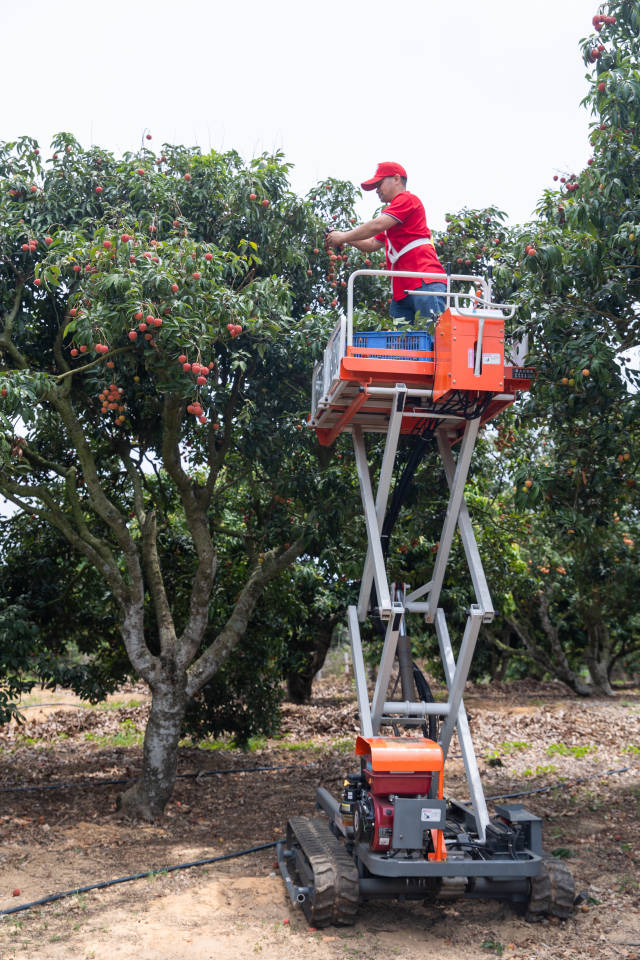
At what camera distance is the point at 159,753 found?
29.5ft

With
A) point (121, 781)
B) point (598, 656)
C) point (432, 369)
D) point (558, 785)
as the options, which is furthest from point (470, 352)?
point (598, 656)

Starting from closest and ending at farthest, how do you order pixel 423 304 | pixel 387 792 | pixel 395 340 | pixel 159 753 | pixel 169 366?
1. pixel 387 792
2. pixel 395 340
3. pixel 423 304
4. pixel 169 366
5. pixel 159 753

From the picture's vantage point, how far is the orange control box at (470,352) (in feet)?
19.1

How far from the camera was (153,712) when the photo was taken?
909 centimetres

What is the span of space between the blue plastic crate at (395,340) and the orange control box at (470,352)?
0.96ft

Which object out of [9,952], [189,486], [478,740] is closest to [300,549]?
[189,486]

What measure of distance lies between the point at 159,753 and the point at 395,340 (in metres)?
5.50

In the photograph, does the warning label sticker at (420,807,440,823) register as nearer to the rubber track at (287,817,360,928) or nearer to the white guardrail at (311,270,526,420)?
the rubber track at (287,817,360,928)

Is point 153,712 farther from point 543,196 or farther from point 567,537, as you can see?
point 543,196

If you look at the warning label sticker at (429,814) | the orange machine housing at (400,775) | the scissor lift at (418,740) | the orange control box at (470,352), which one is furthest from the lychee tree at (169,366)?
the warning label sticker at (429,814)

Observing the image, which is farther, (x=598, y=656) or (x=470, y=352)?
(x=598, y=656)

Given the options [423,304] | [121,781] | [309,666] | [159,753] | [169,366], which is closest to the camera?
[423,304]

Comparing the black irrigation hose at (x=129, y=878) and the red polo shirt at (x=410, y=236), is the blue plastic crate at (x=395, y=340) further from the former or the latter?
the black irrigation hose at (x=129, y=878)

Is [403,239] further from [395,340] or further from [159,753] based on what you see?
[159,753]
